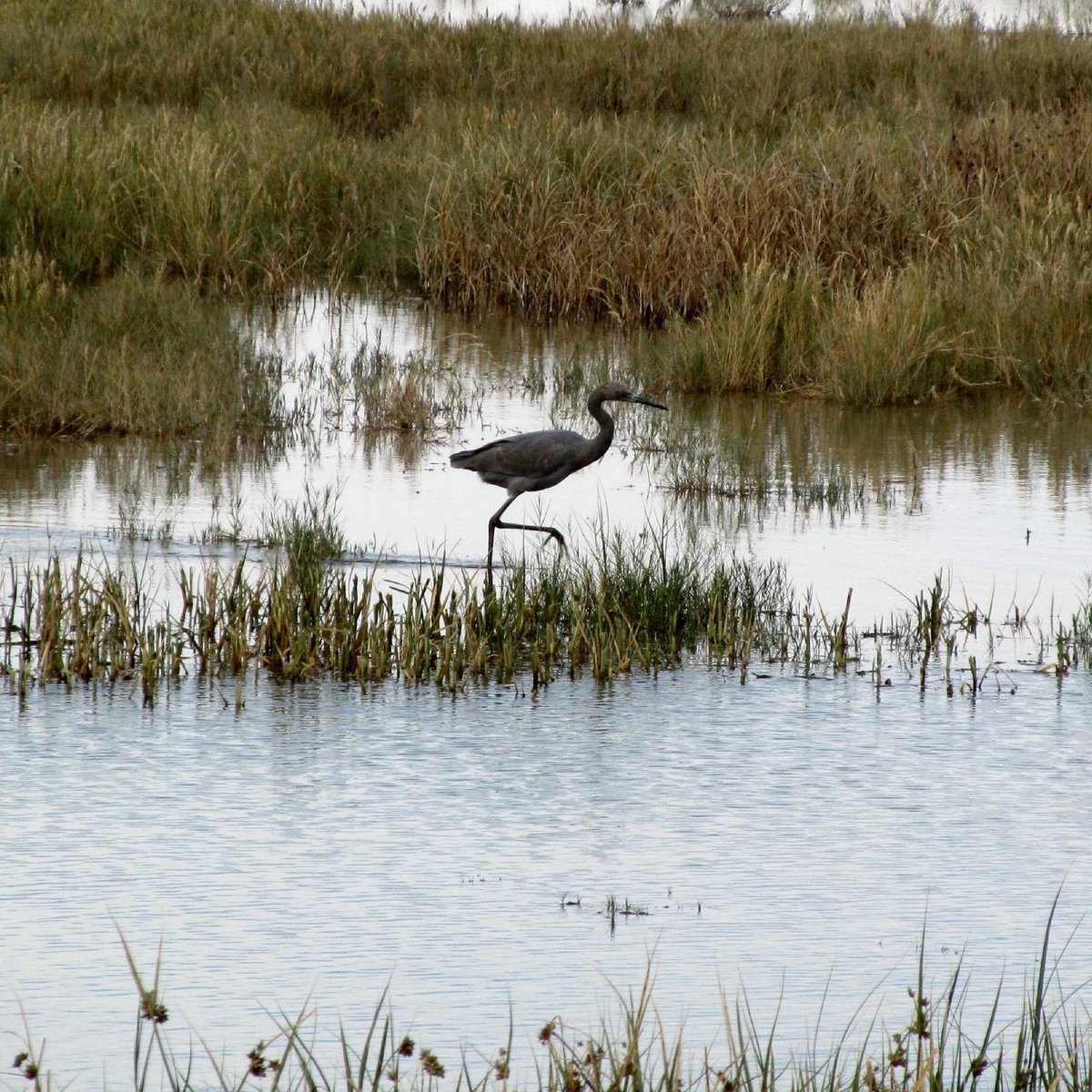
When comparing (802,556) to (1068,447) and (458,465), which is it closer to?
(458,465)

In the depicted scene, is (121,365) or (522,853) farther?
(121,365)

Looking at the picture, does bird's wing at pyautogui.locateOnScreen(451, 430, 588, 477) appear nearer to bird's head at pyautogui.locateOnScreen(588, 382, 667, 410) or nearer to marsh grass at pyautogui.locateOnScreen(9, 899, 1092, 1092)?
bird's head at pyautogui.locateOnScreen(588, 382, 667, 410)

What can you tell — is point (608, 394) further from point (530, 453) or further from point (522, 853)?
point (522, 853)

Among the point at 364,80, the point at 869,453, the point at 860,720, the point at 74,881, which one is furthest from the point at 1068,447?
the point at 364,80

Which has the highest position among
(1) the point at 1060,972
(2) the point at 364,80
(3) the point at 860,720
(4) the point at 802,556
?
(2) the point at 364,80

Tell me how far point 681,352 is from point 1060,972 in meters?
9.09

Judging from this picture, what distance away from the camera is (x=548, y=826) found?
200 inches

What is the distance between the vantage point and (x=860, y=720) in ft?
20.2

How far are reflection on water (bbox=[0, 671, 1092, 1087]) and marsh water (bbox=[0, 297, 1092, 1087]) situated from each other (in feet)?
0.03

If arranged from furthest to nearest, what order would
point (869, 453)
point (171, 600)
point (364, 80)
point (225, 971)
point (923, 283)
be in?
1. point (364, 80)
2. point (923, 283)
3. point (869, 453)
4. point (171, 600)
5. point (225, 971)

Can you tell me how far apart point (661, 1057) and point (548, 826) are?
1.41 meters

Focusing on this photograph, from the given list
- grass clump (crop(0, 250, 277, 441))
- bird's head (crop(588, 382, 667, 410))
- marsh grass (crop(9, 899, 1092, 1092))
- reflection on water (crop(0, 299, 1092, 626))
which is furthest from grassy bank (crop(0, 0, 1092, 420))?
marsh grass (crop(9, 899, 1092, 1092))

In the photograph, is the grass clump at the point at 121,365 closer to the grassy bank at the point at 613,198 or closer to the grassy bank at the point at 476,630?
the grassy bank at the point at 613,198

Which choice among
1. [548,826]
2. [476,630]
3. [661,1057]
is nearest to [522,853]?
[548,826]
